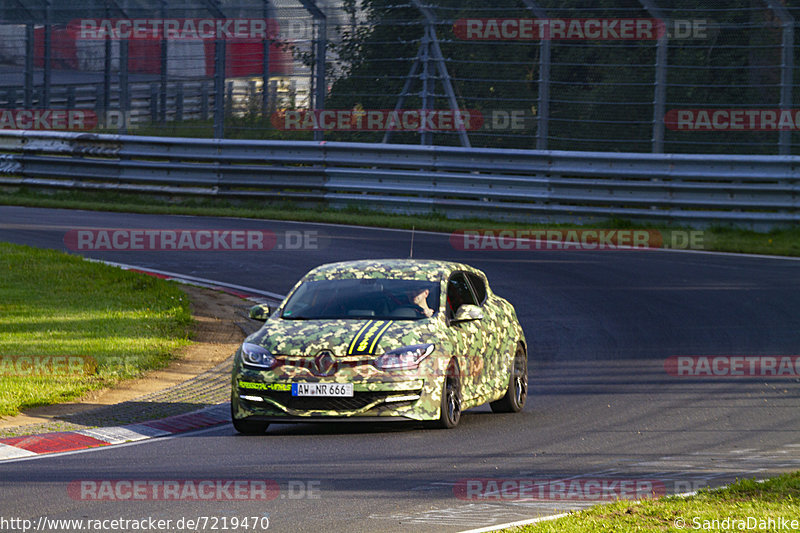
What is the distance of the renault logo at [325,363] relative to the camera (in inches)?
396

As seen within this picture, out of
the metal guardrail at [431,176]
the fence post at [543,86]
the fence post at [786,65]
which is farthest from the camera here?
the fence post at [543,86]

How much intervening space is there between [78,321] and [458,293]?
216 inches

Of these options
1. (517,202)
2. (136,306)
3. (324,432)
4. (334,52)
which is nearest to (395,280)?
(324,432)

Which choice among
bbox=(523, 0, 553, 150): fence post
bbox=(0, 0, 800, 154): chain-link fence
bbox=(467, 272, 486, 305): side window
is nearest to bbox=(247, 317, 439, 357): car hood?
bbox=(467, 272, 486, 305): side window

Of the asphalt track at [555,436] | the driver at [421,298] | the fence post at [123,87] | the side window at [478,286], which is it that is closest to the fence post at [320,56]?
the fence post at [123,87]

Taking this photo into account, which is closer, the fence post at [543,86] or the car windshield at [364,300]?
the car windshield at [364,300]

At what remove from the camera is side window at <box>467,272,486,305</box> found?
11.9 m

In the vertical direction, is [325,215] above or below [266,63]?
below

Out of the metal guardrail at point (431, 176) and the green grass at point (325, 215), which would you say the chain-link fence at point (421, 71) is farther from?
the green grass at point (325, 215)

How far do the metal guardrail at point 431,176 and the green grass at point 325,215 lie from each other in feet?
0.65

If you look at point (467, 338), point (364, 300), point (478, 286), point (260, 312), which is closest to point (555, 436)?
point (467, 338)

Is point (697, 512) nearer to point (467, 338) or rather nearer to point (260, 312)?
point (467, 338)

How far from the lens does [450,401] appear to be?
10.5m

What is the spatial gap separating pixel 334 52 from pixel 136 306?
1087 cm
